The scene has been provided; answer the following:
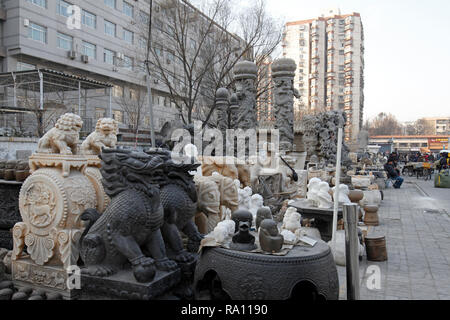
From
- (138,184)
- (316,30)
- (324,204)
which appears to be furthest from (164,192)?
(316,30)

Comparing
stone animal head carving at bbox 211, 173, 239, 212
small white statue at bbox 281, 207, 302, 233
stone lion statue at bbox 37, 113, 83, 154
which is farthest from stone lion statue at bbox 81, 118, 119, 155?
small white statue at bbox 281, 207, 302, 233

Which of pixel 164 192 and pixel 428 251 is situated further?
pixel 428 251

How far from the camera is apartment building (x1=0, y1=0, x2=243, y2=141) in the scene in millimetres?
16000

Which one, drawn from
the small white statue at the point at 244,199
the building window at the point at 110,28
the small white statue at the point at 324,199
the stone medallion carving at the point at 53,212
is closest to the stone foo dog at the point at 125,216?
the stone medallion carving at the point at 53,212

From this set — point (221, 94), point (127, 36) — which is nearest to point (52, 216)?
point (221, 94)

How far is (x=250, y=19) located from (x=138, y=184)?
15.5m

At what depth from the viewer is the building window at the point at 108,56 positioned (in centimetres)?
2083

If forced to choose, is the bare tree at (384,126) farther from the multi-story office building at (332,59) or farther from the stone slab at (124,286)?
the stone slab at (124,286)

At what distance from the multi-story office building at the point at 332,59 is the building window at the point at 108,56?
110 ft

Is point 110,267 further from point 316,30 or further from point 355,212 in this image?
point 316,30

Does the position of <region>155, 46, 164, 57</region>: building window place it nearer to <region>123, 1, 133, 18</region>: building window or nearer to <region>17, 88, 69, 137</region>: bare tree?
<region>17, 88, 69, 137</region>: bare tree

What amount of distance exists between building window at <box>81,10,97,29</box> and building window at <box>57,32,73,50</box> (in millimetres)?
1294

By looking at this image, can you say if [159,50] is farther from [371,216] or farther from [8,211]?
[8,211]

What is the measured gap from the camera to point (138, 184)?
2.94m
